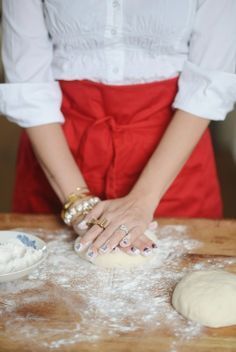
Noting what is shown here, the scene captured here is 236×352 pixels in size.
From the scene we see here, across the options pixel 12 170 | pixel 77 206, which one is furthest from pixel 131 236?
pixel 12 170

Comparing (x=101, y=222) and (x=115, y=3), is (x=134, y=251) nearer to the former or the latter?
(x=101, y=222)

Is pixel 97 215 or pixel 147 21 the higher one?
pixel 147 21

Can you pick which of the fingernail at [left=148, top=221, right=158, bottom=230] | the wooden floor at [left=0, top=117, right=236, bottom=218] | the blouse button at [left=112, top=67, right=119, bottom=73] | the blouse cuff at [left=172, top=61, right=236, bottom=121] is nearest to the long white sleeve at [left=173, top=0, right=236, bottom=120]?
the blouse cuff at [left=172, top=61, right=236, bottom=121]

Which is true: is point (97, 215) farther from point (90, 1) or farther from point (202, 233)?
point (90, 1)

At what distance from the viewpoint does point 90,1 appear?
1.18 meters

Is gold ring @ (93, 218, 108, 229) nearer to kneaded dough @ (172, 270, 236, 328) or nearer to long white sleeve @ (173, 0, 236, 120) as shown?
kneaded dough @ (172, 270, 236, 328)

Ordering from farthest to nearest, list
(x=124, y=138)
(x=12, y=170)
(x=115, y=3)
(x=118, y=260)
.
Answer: (x=12, y=170) → (x=124, y=138) → (x=115, y=3) → (x=118, y=260)

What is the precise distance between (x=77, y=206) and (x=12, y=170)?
1.25 metres

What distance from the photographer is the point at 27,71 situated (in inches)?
49.1

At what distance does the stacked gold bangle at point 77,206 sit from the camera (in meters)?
1.17

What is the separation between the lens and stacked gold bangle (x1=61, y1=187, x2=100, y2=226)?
1.17 meters

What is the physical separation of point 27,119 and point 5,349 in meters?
0.55

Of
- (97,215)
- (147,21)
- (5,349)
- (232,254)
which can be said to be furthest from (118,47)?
(5,349)

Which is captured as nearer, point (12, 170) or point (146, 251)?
point (146, 251)
